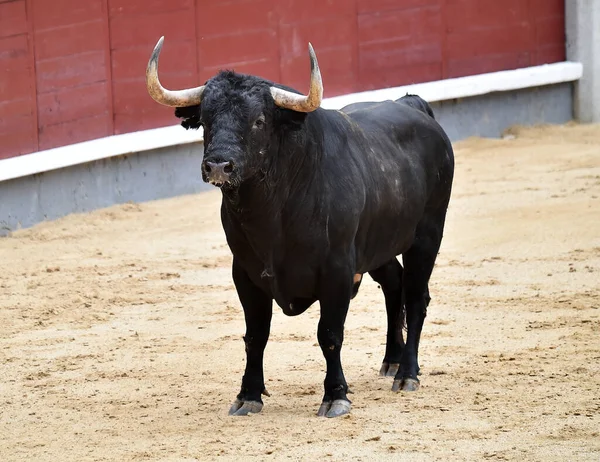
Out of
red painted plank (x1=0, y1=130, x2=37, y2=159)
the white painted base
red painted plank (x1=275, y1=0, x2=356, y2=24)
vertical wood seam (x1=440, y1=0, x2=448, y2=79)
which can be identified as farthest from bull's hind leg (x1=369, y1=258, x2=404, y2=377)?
vertical wood seam (x1=440, y1=0, x2=448, y2=79)

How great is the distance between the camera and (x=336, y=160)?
16.9 feet

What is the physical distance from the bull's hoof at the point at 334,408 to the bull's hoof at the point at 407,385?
0.45 m

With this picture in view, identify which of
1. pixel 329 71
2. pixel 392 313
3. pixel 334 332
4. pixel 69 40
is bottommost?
pixel 392 313

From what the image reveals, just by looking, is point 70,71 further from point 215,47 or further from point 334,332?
point 334,332

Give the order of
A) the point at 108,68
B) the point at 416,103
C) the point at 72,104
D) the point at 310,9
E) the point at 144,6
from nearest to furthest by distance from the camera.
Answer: the point at 416,103, the point at 72,104, the point at 108,68, the point at 144,6, the point at 310,9

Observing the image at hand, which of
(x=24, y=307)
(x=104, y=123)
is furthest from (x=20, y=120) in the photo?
(x=24, y=307)

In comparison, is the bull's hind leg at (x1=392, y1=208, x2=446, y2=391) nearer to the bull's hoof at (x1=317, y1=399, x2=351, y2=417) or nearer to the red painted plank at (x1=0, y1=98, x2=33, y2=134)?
the bull's hoof at (x1=317, y1=399, x2=351, y2=417)

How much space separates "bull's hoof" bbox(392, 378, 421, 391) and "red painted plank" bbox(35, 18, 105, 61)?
4.64 meters

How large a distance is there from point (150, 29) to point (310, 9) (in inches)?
63.4

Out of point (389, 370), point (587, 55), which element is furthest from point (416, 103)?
point (587, 55)

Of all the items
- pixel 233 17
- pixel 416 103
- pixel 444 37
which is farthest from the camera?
pixel 444 37

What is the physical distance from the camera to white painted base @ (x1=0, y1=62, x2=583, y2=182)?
896 cm

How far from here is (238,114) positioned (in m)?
4.75

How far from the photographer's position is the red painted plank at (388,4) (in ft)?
A: 37.7
